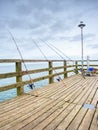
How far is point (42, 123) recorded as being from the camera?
106 inches

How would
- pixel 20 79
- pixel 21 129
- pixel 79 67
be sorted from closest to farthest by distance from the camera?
pixel 21 129 < pixel 20 79 < pixel 79 67

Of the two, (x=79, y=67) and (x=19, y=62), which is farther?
(x=79, y=67)

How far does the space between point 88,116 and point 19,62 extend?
2.78 metres

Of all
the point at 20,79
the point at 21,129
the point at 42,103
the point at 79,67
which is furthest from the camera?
the point at 79,67

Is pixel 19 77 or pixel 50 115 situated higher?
pixel 19 77

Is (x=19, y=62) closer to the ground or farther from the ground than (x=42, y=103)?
farther from the ground

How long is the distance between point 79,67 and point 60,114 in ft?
31.9

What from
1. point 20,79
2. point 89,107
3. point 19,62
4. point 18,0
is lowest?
point 89,107

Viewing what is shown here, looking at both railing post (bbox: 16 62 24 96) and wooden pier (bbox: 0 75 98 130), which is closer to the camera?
wooden pier (bbox: 0 75 98 130)

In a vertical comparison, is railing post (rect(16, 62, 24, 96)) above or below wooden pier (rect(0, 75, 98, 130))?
above

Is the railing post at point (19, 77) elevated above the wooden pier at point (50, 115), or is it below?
above

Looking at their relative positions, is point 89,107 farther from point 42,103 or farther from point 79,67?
point 79,67

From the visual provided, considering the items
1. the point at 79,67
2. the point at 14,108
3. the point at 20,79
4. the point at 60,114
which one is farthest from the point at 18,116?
the point at 79,67

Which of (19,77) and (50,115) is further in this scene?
(19,77)
